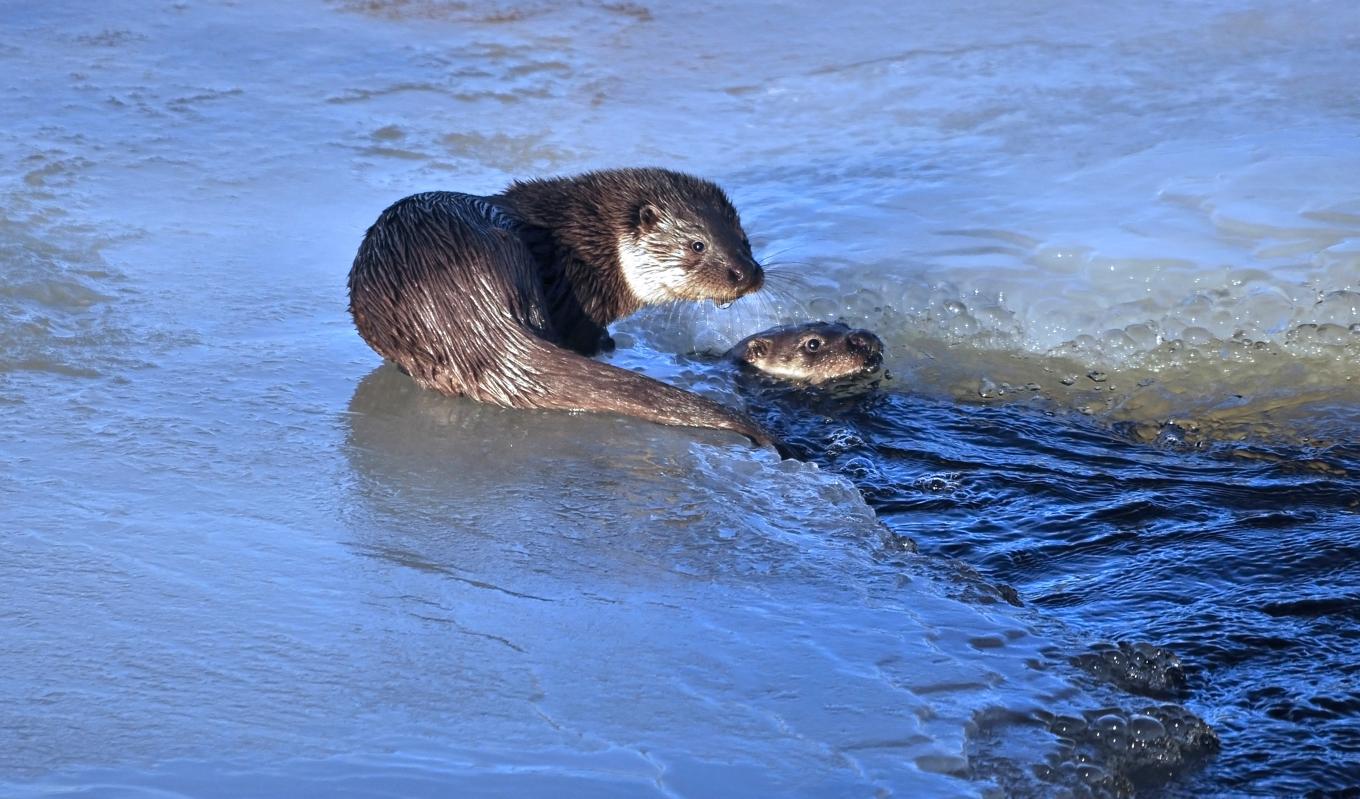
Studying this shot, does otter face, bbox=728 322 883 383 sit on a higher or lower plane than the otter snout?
lower

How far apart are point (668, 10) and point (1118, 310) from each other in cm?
507

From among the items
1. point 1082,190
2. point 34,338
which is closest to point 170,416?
point 34,338

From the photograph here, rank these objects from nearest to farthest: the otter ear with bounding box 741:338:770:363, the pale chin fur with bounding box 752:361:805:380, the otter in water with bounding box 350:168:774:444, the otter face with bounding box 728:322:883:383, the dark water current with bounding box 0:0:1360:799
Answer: the dark water current with bounding box 0:0:1360:799, the otter in water with bounding box 350:168:774:444, the otter face with bounding box 728:322:883:383, the pale chin fur with bounding box 752:361:805:380, the otter ear with bounding box 741:338:770:363

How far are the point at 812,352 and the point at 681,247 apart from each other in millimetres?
560

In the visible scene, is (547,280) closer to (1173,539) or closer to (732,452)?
(732,452)

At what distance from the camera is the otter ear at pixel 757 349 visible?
17.5ft

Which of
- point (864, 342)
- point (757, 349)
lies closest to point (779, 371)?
point (757, 349)

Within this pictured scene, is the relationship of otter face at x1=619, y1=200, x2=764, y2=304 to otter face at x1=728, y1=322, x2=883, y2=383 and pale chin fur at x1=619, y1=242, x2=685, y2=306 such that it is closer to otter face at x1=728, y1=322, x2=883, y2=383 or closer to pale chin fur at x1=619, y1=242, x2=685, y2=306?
pale chin fur at x1=619, y1=242, x2=685, y2=306

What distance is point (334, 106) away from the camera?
7.70 m

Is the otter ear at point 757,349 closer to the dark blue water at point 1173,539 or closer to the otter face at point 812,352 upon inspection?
the otter face at point 812,352

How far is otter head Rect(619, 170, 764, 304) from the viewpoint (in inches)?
203

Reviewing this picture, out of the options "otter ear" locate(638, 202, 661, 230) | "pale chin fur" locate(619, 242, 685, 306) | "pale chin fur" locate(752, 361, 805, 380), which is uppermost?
"otter ear" locate(638, 202, 661, 230)

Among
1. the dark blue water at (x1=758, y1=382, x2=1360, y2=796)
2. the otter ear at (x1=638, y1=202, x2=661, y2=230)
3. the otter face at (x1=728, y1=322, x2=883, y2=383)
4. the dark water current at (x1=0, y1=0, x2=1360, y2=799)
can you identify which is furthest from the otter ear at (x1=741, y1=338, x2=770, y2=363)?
the otter ear at (x1=638, y1=202, x2=661, y2=230)

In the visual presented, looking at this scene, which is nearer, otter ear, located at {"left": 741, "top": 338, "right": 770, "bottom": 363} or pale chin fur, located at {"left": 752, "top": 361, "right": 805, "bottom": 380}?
pale chin fur, located at {"left": 752, "top": 361, "right": 805, "bottom": 380}
